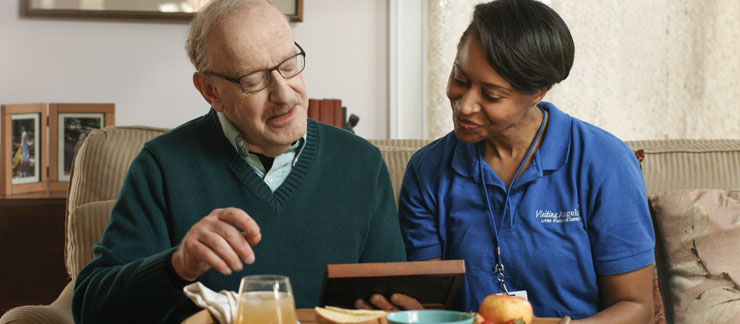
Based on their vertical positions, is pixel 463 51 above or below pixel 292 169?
above

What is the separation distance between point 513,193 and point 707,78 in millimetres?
2093

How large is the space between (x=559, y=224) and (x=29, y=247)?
1872mm

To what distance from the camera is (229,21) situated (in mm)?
1485

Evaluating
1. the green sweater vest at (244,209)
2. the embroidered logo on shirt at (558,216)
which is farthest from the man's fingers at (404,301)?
Result: the embroidered logo on shirt at (558,216)

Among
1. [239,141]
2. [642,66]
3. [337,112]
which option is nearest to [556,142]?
[239,141]

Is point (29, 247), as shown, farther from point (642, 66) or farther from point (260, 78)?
point (642, 66)

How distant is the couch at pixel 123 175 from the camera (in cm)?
185

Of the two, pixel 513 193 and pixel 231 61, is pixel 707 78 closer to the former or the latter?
pixel 513 193

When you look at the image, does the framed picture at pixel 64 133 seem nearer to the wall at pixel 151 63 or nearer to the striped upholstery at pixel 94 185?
the wall at pixel 151 63

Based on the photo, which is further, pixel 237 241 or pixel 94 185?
pixel 94 185

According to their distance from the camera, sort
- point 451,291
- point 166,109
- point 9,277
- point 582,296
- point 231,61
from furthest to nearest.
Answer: point 166,109
point 9,277
point 582,296
point 231,61
point 451,291

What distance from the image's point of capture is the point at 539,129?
166 centimetres

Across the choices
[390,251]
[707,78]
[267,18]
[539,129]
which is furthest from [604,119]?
[267,18]

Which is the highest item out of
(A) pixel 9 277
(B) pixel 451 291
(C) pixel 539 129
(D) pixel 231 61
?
(D) pixel 231 61
